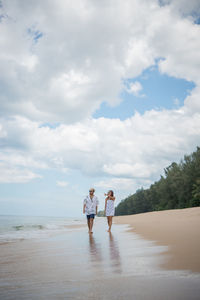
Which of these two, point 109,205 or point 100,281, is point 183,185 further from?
point 100,281

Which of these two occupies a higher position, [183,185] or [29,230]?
[183,185]

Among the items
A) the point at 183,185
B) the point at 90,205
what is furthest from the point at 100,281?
the point at 183,185

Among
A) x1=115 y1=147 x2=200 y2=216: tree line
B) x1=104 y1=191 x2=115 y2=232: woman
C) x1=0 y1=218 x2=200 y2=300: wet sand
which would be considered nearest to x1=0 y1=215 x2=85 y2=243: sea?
x1=104 y1=191 x2=115 y2=232: woman

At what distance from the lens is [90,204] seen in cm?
1109

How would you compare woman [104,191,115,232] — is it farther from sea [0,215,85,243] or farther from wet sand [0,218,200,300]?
wet sand [0,218,200,300]

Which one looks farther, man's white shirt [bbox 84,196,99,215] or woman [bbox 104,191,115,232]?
woman [bbox 104,191,115,232]

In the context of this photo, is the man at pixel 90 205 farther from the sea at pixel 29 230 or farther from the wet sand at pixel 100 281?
the wet sand at pixel 100 281

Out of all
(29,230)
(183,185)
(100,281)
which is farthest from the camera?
(183,185)

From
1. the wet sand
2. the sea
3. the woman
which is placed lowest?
the sea

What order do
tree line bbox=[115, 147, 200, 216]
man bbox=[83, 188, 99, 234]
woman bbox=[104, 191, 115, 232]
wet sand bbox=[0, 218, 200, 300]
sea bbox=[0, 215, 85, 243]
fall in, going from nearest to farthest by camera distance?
wet sand bbox=[0, 218, 200, 300] → man bbox=[83, 188, 99, 234] → sea bbox=[0, 215, 85, 243] → woman bbox=[104, 191, 115, 232] → tree line bbox=[115, 147, 200, 216]

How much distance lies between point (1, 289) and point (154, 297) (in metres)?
1.79

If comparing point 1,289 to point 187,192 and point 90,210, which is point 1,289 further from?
point 187,192

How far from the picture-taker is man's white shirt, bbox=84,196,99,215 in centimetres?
1098

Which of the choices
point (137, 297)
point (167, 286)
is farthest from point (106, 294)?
point (167, 286)
